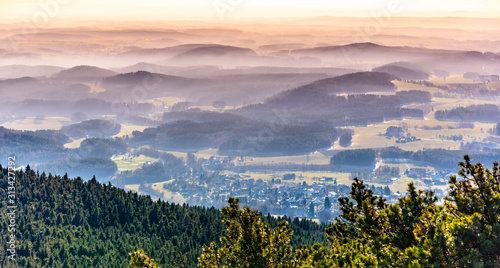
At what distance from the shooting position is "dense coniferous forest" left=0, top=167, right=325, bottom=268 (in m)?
87.6

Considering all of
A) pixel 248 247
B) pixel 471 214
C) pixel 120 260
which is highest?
pixel 471 214

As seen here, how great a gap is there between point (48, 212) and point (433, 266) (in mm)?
103372

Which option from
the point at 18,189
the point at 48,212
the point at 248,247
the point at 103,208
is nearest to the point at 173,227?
the point at 103,208

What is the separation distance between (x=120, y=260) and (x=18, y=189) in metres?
42.5

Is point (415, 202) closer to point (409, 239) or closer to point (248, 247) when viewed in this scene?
point (409, 239)

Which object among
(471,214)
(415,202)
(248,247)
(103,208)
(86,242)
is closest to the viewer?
(471,214)

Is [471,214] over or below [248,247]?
over

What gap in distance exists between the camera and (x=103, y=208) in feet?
383

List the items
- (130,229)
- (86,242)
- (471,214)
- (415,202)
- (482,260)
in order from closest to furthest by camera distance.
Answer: (482,260), (471,214), (415,202), (86,242), (130,229)

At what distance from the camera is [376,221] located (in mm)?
22188

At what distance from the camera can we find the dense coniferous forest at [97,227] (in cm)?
8757

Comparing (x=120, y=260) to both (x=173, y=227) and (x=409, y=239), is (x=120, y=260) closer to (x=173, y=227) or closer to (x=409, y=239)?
(x=173, y=227)

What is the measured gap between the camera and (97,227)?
356ft

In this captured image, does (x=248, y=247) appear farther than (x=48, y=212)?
No
